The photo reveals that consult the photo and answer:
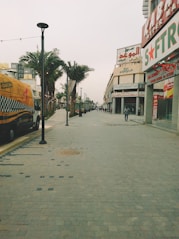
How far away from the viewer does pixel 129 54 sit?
60.7 meters

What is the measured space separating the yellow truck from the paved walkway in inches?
101

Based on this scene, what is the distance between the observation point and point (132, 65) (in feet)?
196

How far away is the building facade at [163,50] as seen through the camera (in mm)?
14227

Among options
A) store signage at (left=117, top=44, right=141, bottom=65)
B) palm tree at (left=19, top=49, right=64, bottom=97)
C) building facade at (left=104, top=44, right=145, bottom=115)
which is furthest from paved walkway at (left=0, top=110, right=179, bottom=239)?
store signage at (left=117, top=44, right=141, bottom=65)

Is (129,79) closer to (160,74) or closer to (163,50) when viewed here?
(160,74)

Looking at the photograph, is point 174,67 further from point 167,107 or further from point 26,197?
point 26,197

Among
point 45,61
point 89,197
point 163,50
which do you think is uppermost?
point 45,61

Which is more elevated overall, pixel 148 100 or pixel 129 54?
pixel 129 54

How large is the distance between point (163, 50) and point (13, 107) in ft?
40.2

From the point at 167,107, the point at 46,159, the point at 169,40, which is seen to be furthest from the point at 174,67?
the point at 46,159

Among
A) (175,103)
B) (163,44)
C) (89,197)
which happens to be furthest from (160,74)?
(89,197)

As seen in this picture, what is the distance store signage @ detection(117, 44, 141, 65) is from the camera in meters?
58.7

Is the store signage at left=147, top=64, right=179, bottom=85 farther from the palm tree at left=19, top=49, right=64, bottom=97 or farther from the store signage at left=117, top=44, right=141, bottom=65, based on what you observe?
the store signage at left=117, top=44, right=141, bottom=65

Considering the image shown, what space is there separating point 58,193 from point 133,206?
158cm
